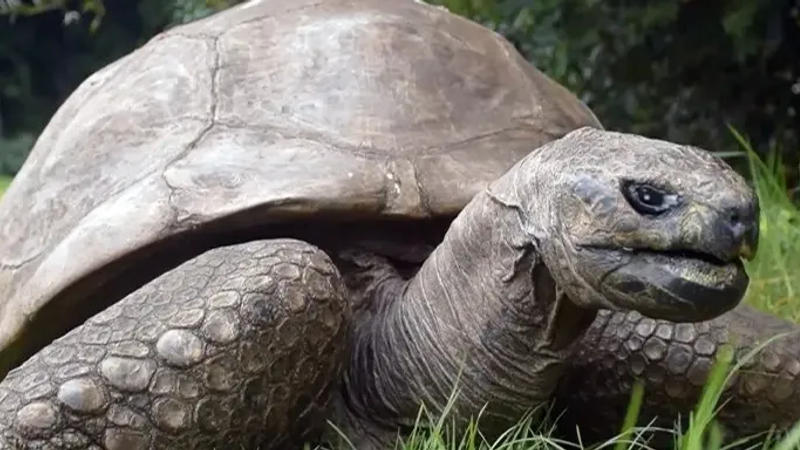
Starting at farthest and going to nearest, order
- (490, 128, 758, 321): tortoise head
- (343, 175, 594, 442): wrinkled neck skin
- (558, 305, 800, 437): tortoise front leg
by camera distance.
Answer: (558, 305, 800, 437): tortoise front leg, (343, 175, 594, 442): wrinkled neck skin, (490, 128, 758, 321): tortoise head

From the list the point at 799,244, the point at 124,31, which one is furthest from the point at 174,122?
the point at 124,31

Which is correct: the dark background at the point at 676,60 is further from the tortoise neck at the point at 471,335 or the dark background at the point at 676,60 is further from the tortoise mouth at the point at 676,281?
the tortoise mouth at the point at 676,281

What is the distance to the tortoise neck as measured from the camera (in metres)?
1.87

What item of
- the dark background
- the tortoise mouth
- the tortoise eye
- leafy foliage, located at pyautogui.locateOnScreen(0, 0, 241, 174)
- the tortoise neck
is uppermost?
the tortoise eye

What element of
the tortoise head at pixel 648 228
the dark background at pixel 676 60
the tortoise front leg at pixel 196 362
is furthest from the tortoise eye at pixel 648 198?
the dark background at pixel 676 60

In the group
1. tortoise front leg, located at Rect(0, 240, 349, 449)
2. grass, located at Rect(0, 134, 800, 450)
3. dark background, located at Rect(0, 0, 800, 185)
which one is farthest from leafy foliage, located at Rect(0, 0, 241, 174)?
tortoise front leg, located at Rect(0, 240, 349, 449)

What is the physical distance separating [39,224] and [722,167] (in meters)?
1.37

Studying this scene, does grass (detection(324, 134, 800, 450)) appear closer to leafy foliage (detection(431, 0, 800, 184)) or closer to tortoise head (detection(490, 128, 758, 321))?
tortoise head (detection(490, 128, 758, 321))

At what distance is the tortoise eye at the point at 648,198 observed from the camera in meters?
1.61

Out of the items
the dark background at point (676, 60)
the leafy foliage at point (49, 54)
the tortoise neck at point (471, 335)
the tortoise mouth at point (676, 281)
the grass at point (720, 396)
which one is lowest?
the leafy foliage at point (49, 54)

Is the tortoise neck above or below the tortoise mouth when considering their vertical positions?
below

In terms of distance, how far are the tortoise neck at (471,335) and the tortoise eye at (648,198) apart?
0.22 metres

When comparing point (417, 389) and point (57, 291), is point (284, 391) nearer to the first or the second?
point (417, 389)

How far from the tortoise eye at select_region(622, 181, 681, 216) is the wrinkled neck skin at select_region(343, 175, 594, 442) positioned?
0.20 metres
